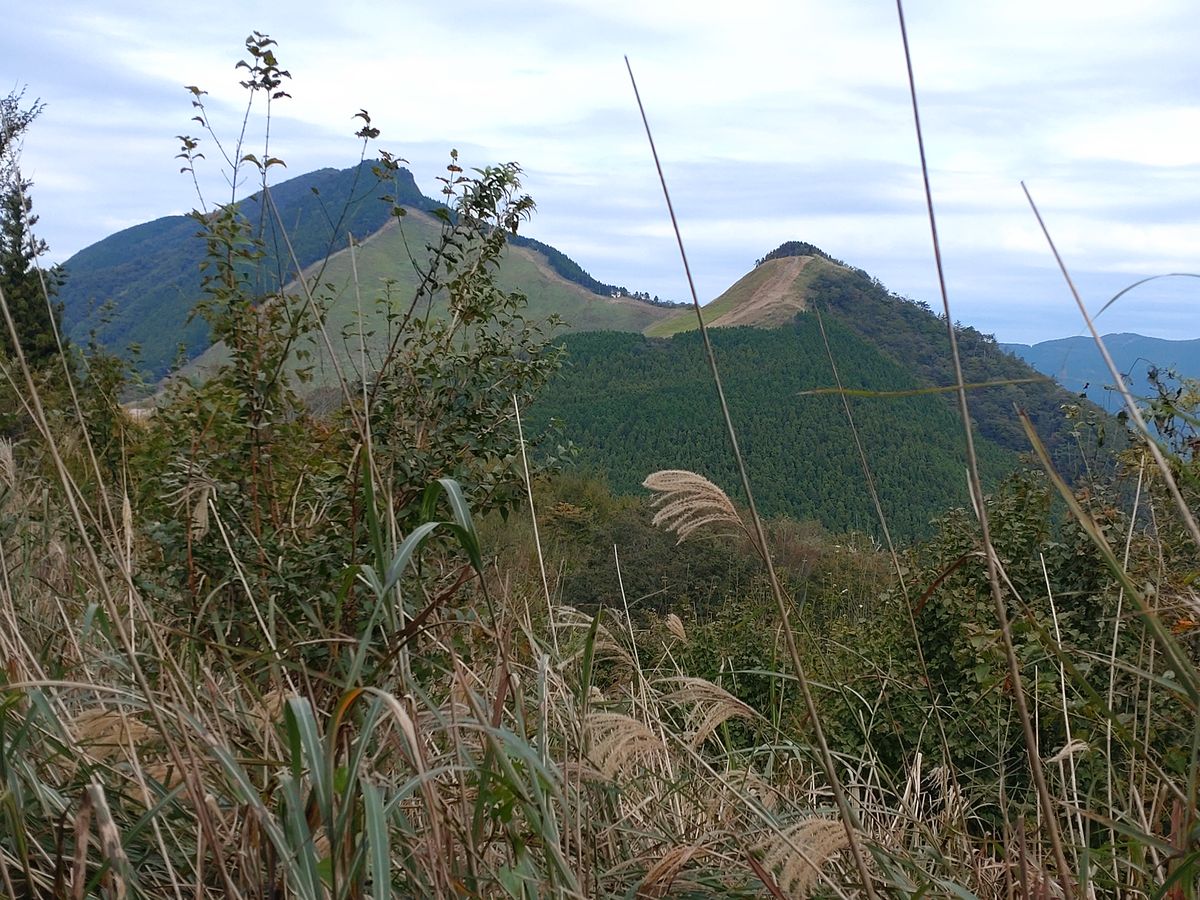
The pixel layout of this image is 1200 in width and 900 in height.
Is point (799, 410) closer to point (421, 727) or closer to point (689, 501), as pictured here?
point (689, 501)

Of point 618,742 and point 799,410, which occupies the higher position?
point 799,410

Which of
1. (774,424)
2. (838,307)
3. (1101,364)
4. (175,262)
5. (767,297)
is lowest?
(774,424)

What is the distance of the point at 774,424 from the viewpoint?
36656 mm

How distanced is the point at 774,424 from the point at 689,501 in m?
35.9

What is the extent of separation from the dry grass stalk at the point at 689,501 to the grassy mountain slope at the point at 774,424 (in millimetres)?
19775

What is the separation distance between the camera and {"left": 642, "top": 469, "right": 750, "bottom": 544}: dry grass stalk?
52.2 inches

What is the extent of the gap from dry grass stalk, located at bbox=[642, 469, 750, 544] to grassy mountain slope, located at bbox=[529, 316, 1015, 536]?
779 inches

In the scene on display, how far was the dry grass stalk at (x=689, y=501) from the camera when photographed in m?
1.33

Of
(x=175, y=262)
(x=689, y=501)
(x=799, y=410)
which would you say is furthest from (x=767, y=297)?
(x=689, y=501)

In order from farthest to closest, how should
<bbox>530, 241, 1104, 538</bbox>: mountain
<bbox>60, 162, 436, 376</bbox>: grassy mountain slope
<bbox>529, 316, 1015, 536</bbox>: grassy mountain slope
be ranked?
<bbox>529, 316, 1015, 536</bbox>: grassy mountain slope < <bbox>530, 241, 1104, 538</bbox>: mountain < <bbox>60, 162, 436, 376</bbox>: grassy mountain slope

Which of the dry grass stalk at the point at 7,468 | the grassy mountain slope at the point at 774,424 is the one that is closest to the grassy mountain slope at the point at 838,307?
the grassy mountain slope at the point at 774,424

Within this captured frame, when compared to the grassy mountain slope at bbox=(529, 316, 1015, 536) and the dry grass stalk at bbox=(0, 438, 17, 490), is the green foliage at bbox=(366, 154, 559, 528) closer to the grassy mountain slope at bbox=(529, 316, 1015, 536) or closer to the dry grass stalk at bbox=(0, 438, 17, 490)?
the dry grass stalk at bbox=(0, 438, 17, 490)

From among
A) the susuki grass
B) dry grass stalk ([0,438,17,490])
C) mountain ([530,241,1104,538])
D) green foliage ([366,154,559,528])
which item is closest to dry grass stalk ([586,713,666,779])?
the susuki grass

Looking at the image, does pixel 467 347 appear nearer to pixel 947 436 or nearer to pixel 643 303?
pixel 947 436
